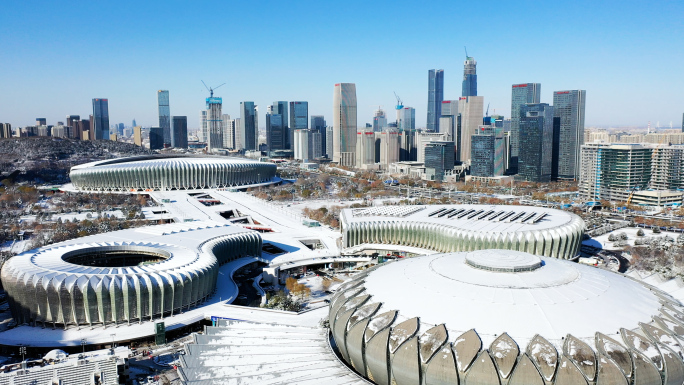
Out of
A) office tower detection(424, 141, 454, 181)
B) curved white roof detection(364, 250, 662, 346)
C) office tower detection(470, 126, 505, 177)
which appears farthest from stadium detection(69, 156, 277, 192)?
curved white roof detection(364, 250, 662, 346)

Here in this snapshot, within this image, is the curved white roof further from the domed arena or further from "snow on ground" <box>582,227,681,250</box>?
"snow on ground" <box>582,227,681,250</box>

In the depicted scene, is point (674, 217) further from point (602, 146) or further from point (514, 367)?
point (514, 367)

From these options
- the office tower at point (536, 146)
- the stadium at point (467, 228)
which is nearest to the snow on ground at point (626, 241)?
the stadium at point (467, 228)

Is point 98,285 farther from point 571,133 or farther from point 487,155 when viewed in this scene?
point 571,133

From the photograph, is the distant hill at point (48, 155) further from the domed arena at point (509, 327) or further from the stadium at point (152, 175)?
the domed arena at point (509, 327)

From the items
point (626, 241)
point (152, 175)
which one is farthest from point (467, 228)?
point (152, 175)

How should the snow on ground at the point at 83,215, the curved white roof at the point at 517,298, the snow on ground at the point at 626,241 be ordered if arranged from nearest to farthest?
1. the curved white roof at the point at 517,298
2. the snow on ground at the point at 626,241
3. the snow on ground at the point at 83,215

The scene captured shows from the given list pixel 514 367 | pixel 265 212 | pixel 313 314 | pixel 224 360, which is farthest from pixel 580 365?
pixel 265 212
